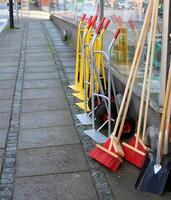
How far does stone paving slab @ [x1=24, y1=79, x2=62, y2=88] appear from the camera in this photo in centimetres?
732

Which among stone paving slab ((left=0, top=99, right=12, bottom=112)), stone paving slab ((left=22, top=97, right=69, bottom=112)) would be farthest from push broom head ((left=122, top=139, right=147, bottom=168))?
stone paving slab ((left=0, top=99, right=12, bottom=112))

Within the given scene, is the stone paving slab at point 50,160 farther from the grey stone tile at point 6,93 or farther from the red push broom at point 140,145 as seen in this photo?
the grey stone tile at point 6,93

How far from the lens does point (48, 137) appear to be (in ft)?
15.5

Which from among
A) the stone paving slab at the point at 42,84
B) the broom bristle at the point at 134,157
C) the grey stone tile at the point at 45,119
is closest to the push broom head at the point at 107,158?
the broom bristle at the point at 134,157

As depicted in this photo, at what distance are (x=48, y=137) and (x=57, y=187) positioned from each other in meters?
1.23

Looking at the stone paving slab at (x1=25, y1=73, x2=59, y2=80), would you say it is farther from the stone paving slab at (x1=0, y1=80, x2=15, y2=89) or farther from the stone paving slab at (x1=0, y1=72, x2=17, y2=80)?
the stone paving slab at (x1=0, y1=80, x2=15, y2=89)

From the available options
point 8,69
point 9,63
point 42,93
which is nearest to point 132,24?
point 42,93

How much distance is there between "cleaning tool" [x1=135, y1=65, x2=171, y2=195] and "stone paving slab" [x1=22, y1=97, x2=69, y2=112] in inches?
101

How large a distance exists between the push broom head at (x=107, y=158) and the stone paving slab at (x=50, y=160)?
0.46 feet

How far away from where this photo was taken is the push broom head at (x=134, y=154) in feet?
12.7

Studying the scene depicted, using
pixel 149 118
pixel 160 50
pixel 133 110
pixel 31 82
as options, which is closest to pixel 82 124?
pixel 133 110

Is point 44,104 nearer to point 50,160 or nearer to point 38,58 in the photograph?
point 50,160

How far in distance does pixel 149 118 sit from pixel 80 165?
36.9 inches

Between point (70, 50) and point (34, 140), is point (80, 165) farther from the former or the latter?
point (70, 50)
